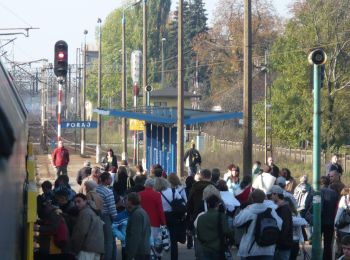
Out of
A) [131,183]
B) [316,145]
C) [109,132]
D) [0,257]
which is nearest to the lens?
[0,257]

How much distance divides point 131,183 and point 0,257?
15.4 metres

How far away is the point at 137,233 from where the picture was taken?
1357 centimetres

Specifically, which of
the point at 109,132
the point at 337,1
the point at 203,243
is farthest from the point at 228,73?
the point at 203,243

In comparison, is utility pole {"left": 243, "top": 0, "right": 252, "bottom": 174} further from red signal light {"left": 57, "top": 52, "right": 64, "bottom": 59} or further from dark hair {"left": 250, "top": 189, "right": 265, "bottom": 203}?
dark hair {"left": 250, "top": 189, "right": 265, "bottom": 203}

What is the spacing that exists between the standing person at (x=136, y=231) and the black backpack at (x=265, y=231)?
72.0 inches

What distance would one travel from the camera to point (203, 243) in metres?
12.8

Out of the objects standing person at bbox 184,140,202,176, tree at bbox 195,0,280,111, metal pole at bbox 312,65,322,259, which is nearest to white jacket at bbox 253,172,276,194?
metal pole at bbox 312,65,322,259

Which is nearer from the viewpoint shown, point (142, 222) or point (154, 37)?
point (142, 222)

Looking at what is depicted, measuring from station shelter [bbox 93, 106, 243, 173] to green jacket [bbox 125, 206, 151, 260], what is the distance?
21728 millimetres

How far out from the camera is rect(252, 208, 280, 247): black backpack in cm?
1224

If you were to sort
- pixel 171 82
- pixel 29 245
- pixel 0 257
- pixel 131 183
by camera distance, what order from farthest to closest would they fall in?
pixel 171 82 → pixel 131 183 → pixel 29 245 → pixel 0 257

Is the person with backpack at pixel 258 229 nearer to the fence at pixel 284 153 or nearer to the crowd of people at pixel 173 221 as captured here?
the crowd of people at pixel 173 221

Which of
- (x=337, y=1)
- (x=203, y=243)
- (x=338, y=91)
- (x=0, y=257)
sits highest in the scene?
(x=337, y=1)

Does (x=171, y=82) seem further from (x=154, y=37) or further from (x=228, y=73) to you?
(x=228, y=73)
